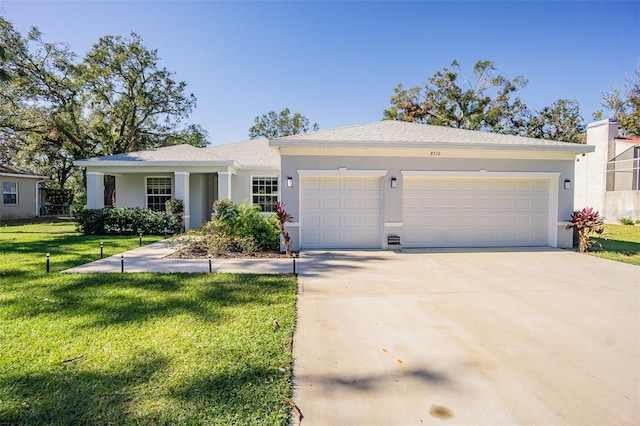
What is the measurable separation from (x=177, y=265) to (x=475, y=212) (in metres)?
8.80

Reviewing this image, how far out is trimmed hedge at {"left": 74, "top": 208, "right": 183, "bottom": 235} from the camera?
13.0 metres

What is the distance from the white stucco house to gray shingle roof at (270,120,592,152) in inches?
1.2

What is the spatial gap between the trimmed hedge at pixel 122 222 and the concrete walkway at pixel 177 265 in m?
4.48

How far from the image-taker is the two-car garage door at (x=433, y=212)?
31.9ft

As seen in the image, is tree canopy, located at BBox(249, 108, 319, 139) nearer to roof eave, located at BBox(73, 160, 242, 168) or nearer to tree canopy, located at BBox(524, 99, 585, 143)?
roof eave, located at BBox(73, 160, 242, 168)

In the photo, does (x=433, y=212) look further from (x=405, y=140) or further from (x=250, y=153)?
(x=250, y=153)

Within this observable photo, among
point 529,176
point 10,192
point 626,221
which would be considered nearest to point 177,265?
point 529,176

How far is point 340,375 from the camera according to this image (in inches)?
116

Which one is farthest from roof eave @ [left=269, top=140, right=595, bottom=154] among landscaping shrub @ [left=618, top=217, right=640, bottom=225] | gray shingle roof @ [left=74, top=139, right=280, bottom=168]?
landscaping shrub @ [left=618, top=217, right=640, bottom=225]

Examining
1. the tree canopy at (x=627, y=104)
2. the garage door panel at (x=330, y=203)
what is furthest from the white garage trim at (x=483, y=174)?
the tree canopy at (x=627, y=104)

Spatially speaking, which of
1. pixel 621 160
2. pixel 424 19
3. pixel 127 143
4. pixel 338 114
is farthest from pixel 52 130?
pixel 621 160

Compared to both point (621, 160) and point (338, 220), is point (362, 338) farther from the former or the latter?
point (621, 160)

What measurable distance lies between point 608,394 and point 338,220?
292 inches

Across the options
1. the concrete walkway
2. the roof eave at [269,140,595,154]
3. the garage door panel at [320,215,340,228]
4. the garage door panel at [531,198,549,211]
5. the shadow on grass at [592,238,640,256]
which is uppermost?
the roof eave at [269,140,595,154]
